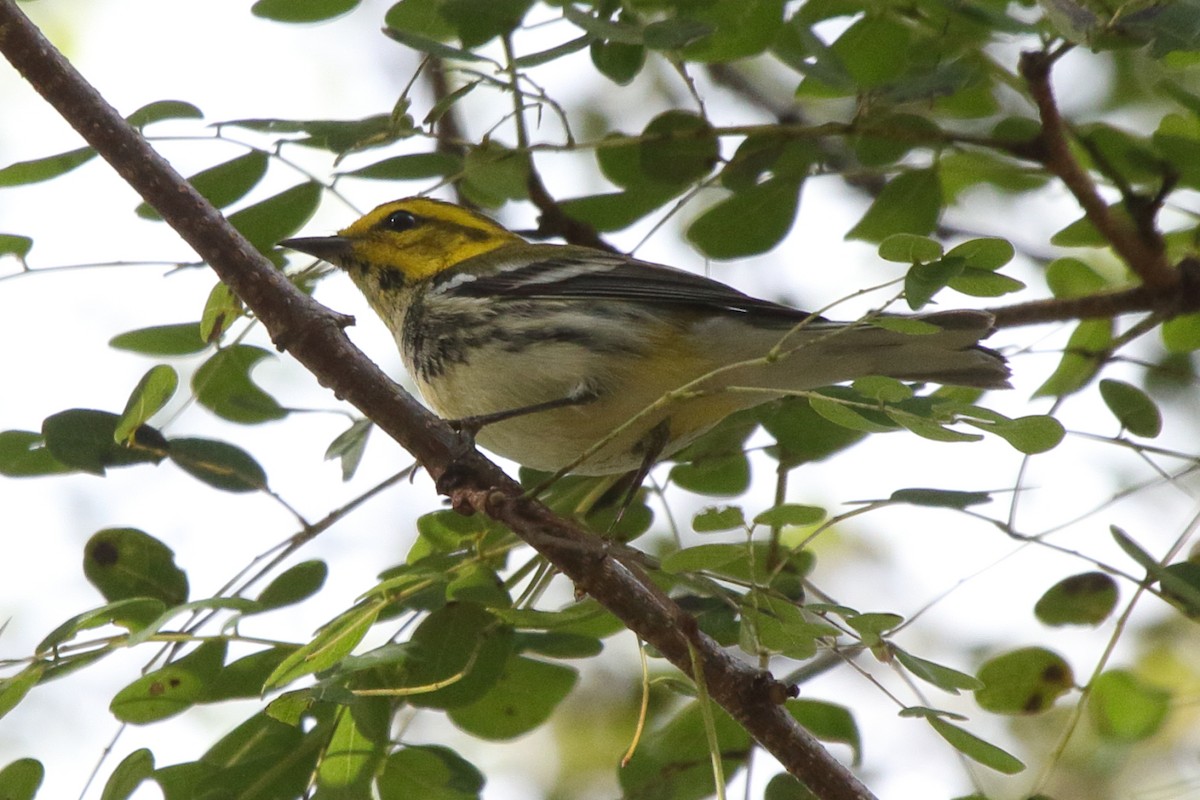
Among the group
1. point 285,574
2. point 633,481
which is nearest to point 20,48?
point 285,574

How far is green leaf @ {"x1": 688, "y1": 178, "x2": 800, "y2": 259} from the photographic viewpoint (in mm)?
3452

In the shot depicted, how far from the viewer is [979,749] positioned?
248 cm

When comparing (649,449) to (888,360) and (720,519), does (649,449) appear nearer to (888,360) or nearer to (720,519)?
(888,360)

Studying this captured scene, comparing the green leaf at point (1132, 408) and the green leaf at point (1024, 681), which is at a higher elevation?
the green leaf at point (1132, 408)

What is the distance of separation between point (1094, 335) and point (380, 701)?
225cm

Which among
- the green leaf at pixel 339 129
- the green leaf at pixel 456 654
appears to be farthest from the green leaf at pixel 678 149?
the green leaf at pixel 456 654

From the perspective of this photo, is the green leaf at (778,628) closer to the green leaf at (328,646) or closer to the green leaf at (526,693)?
the green leaf at (526,693)

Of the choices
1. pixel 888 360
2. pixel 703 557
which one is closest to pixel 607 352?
pixel 888 360

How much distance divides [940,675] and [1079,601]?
627 mm

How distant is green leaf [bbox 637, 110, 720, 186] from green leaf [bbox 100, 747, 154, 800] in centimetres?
194

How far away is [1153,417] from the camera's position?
305 centimetres

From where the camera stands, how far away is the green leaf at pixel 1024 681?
2939mm

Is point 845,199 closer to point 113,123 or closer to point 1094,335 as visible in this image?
point 1094,335

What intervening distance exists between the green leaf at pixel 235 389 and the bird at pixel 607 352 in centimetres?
51
